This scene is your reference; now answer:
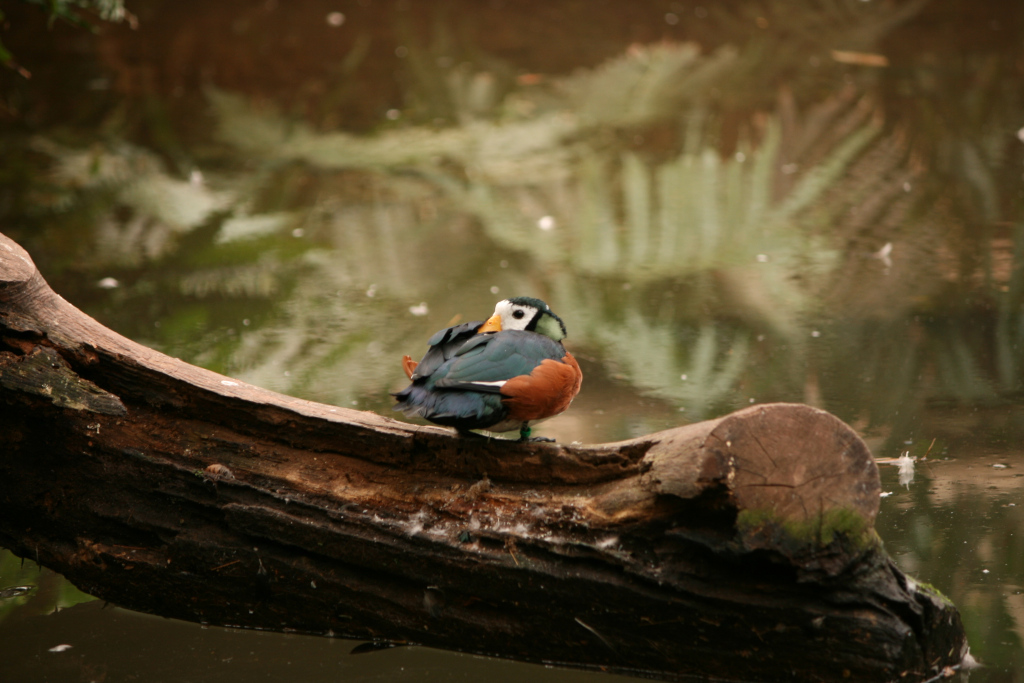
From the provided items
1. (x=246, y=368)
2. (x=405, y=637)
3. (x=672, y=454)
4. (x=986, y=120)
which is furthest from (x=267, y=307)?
(x=986, y=120)

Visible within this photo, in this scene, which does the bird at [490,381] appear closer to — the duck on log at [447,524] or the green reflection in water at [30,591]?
the duck on log at [447,524]

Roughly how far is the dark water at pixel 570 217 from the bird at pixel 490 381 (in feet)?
1.73

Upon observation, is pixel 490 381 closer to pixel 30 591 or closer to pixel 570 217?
pixel 30 591

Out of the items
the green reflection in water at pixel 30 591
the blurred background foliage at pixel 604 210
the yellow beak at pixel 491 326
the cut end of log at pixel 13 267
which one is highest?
the cut end of log at pixel 13 267

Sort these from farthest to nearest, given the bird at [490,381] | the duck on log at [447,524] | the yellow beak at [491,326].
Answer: the yellow beak at [491,326] < the bird at [490,381] < the duck on log at [447,524]

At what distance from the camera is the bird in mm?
1817

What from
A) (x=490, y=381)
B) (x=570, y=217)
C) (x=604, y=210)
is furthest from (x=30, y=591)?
(x=604, y=210)

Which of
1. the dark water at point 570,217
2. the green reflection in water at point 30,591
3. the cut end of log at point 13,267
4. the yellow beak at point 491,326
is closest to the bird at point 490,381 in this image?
the yellow beak at point 491,326

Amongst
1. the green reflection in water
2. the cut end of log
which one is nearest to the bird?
the cut end of log

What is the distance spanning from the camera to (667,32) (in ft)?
21.7

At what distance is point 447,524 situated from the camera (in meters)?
1.84

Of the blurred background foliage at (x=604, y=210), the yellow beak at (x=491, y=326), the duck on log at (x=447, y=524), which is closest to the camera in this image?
the duck on log at (x=447, y=524)

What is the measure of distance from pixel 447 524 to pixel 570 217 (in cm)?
290

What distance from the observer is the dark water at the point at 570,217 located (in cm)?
231
